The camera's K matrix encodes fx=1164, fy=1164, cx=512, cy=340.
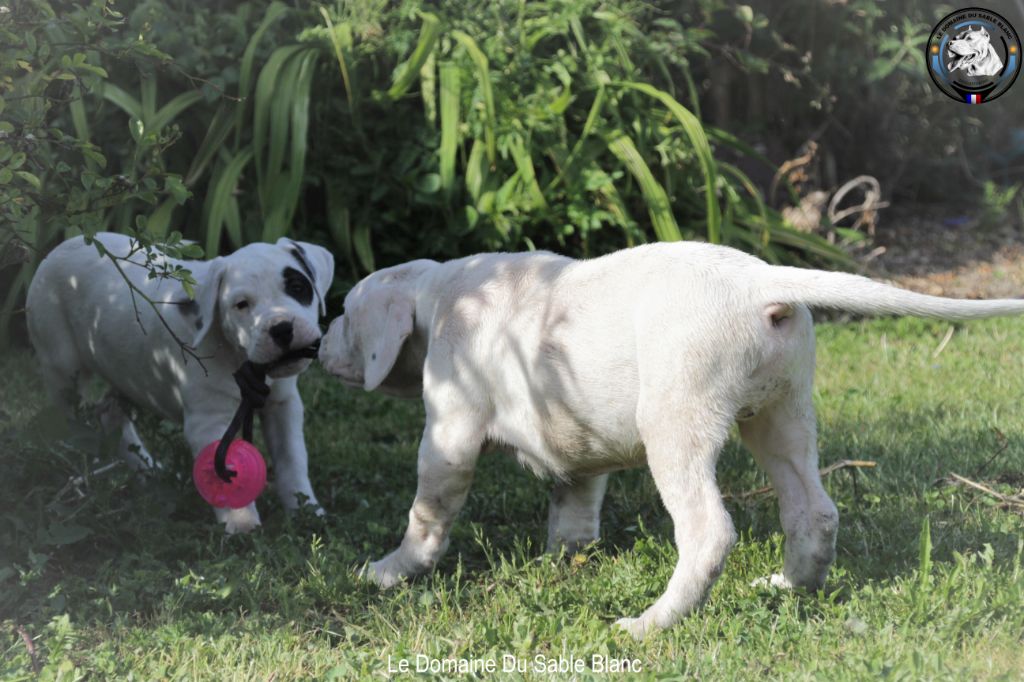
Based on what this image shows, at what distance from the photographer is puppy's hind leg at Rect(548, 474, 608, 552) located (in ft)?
11.8

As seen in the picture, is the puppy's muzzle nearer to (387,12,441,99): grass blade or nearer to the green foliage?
the green foliage

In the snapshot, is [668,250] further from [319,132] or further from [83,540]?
[319,132]

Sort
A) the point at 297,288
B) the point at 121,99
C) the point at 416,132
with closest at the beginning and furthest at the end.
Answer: the point at 297,288 < the point at 121,99 < the point at 416,132

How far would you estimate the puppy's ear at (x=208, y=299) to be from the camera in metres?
3.90

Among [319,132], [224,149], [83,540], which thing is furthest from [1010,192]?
[83,540]

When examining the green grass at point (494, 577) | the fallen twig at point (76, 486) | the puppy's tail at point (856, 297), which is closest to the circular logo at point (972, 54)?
the green grass at point (494, 577)

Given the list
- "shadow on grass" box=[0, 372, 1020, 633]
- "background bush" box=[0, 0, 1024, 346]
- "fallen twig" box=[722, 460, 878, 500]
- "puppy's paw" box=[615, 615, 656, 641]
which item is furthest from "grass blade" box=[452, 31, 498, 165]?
"puppy's paw" box=[615, 615, 656, 641]

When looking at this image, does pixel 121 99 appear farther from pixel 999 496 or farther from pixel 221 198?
pixel 999 496

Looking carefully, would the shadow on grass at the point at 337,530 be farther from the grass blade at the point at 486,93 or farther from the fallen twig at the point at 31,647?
the grass blade at the point at 486,93

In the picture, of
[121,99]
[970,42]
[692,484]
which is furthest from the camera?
[970,42]

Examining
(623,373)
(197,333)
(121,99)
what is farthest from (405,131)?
(623,373)

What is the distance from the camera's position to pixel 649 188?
6305 mm

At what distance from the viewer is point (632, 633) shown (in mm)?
2889

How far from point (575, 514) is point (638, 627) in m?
0.75
